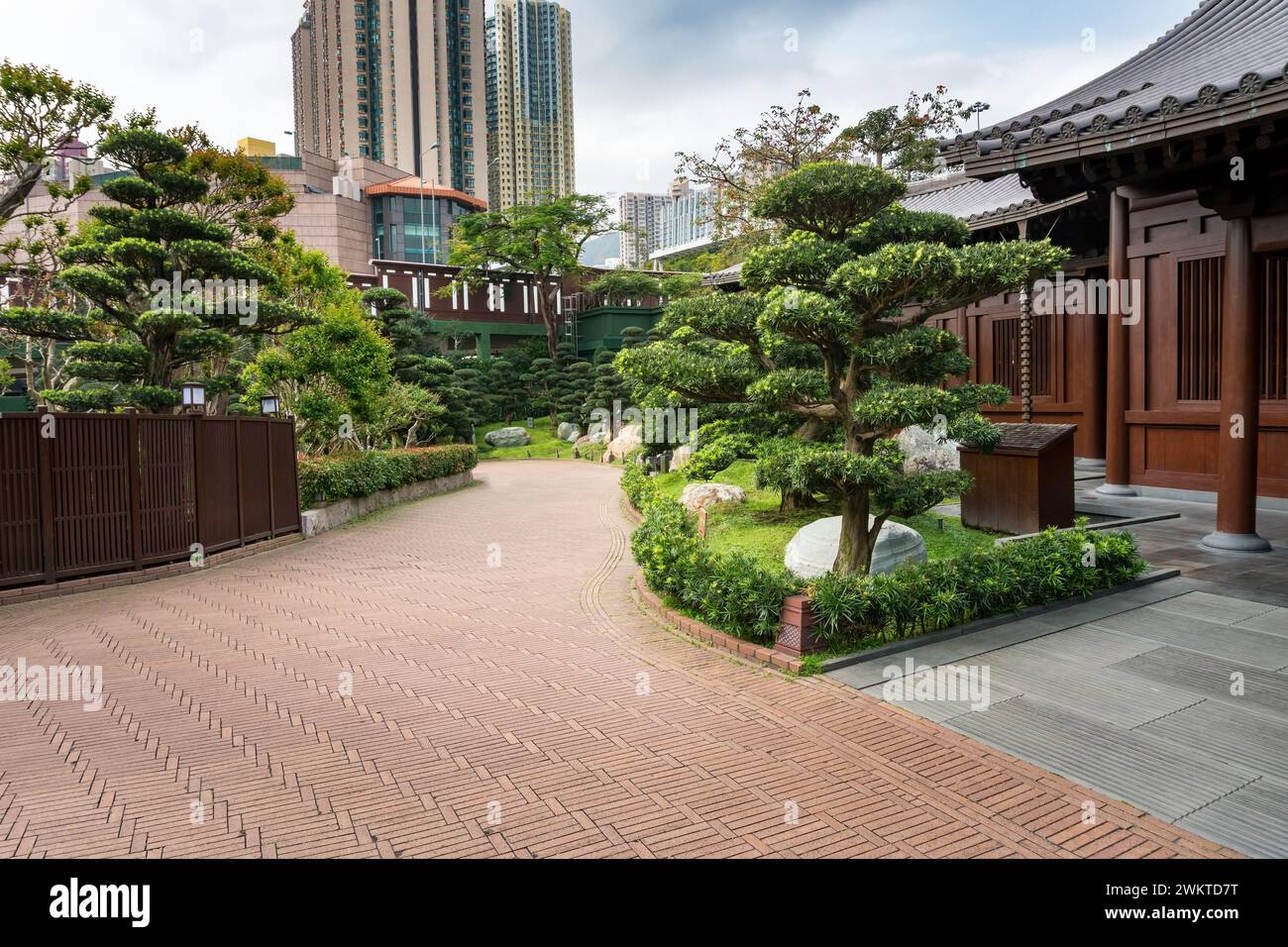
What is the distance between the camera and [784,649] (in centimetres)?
659

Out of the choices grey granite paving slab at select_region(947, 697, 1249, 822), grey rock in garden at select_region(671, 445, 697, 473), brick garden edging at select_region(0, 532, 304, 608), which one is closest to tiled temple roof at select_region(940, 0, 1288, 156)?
grey granite paving slab at select_region(947, 697, 1249, 822)

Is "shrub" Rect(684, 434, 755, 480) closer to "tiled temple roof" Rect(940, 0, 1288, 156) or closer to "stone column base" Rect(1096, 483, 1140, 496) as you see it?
"tiled temple roof" Rect(940, 0, 1288, 156)

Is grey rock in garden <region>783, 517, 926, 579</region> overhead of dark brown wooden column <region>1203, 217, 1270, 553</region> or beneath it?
beneath

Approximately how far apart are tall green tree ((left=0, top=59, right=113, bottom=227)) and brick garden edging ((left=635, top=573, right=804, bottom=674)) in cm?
1241

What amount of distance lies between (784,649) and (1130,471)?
28.5ft

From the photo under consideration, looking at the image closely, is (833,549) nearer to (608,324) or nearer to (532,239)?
(532,239)

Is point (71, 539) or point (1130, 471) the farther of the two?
point (1130, 471)

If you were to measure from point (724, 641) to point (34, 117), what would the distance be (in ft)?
46.7

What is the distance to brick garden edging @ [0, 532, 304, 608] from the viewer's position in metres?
9.74

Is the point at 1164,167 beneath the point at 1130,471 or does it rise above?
above

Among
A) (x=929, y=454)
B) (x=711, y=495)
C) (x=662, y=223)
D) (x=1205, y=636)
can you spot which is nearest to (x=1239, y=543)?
(x=1205, y=636)
